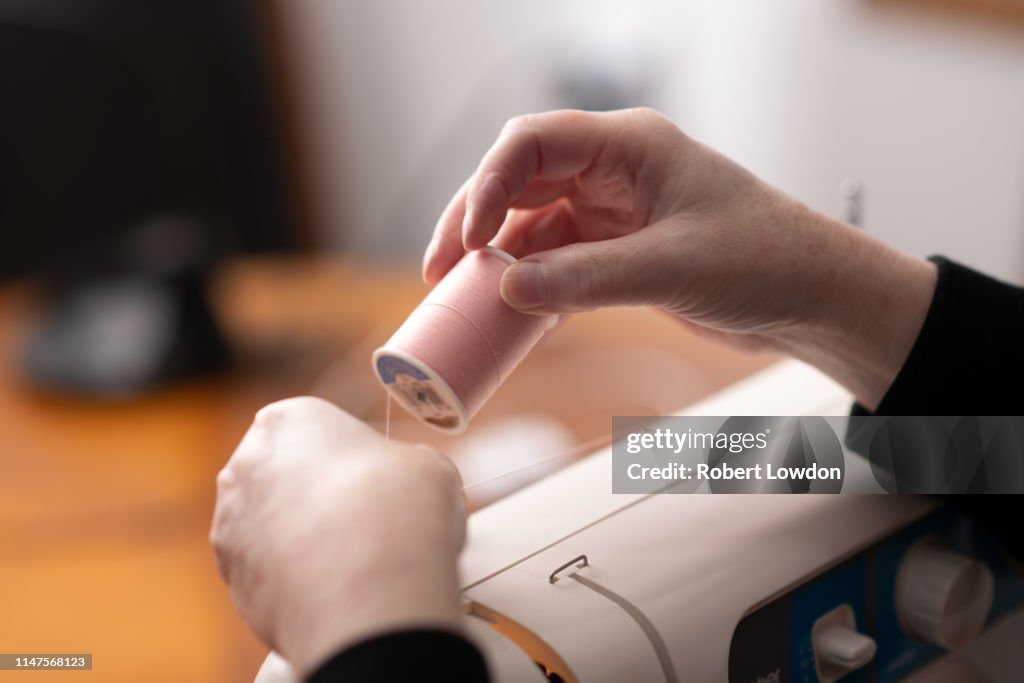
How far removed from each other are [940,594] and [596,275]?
0.26 meters

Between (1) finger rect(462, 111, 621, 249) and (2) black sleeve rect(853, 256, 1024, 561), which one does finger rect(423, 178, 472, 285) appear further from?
(2) black sleeve rect(853, 256, 1024, 561)

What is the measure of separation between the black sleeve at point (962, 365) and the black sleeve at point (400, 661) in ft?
1.15

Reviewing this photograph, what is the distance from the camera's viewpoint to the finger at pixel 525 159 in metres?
0.54

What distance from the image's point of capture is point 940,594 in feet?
1.76

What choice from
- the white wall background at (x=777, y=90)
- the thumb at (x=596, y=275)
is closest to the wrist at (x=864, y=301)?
the thumb at (x=596, y=275)

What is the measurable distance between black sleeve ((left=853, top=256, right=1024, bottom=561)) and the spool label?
0.27 metres

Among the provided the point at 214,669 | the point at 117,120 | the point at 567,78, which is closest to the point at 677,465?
the point at 214,669

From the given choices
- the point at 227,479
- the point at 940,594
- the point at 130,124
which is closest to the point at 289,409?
the point at 227,479

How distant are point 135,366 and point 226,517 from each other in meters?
0.87

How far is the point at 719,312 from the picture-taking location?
1.90ft

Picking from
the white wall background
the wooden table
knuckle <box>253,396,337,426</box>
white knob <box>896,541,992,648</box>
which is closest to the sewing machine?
white knob <box>896,541,992,648</box>

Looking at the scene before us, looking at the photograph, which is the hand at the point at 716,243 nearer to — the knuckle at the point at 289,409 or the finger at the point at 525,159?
the finger at the point at 525,159

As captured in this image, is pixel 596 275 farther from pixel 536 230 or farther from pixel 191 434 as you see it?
pixel 191 434

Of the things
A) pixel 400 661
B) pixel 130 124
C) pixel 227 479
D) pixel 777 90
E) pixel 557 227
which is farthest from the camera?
pixel 130 124
